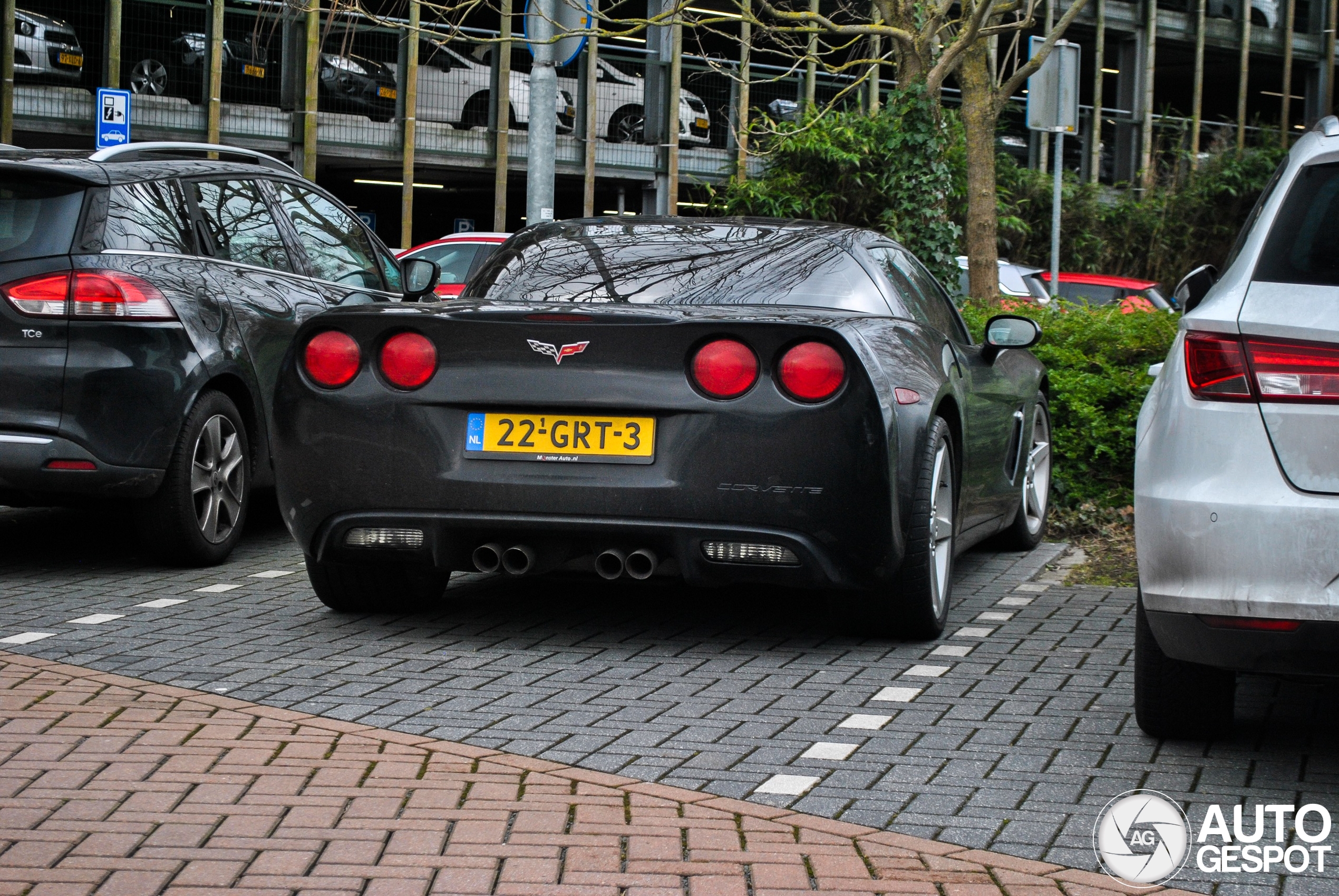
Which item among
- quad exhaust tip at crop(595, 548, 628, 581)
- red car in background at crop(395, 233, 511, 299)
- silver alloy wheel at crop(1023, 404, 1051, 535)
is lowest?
quad exhaust tip at crop(595, 548, 628, 581)

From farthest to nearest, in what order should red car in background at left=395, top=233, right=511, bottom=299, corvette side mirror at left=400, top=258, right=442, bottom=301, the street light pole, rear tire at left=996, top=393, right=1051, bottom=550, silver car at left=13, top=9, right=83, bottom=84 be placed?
silver car at left=13, top=9, right=83, bottom=84, red car in background at left=395, top=233, right=511, bottom=299, the street light pole, corvette side mirror at left=400, top=258, right=442, bottom=301, rear tire at left=996, top=393, right=1051, bottom=550

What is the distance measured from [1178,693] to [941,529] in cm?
151

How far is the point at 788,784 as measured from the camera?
3.81 meters

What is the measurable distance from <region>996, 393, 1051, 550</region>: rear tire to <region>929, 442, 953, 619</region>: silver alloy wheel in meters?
1.68

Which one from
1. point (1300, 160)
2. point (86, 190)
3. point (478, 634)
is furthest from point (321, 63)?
point (1300, 160)

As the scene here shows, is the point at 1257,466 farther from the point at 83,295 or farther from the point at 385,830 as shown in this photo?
the point at 83,295

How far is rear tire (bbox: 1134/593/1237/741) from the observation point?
409 cm

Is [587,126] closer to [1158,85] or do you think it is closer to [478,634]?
[1158,85]

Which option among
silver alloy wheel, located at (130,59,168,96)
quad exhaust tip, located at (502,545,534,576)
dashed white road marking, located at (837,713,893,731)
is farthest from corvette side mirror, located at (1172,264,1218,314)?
silver alloy wheel, located at (130,59,168,96)

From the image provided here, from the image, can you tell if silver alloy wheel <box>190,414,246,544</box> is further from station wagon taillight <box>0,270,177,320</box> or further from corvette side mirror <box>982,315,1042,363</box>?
corvette side mirror <box>982,315,1042,363</box>

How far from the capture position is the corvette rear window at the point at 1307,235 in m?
3.71

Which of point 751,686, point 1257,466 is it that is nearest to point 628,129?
point 751,686

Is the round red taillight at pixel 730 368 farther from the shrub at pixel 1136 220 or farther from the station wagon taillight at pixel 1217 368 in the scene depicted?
the shrub at pixel 1136 220

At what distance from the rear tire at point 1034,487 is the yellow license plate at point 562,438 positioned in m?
2.81
